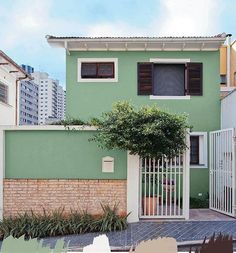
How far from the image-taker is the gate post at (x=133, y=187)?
9578mm

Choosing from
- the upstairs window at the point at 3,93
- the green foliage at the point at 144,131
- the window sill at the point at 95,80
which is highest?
the window sill at the point at 95,80

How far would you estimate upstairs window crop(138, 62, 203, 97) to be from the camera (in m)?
13.9

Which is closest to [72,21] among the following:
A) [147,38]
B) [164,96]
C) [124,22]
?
[124,22]

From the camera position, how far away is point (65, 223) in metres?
8.91

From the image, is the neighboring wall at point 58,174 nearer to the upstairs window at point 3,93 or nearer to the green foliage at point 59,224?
the green foliage at point 59,224

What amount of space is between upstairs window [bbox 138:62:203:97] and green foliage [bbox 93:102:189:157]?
4749 mm

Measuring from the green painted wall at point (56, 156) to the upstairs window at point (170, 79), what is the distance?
497 cm

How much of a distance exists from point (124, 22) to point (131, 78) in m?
2.40

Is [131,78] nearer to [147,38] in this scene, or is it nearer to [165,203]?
[147,38]

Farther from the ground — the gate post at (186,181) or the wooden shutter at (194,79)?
the wooden shutter at (194,79)

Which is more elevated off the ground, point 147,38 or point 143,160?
point 147,38

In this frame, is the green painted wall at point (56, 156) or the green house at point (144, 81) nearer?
the green painted wall at point (56, 156)

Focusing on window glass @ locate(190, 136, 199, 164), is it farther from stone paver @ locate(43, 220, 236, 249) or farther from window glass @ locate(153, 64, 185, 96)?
stone paver @ locate(43, 220, 236, 249)

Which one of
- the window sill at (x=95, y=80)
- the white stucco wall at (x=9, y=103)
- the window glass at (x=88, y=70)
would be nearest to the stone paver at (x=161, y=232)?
the window sill at (x=95, y=80)
